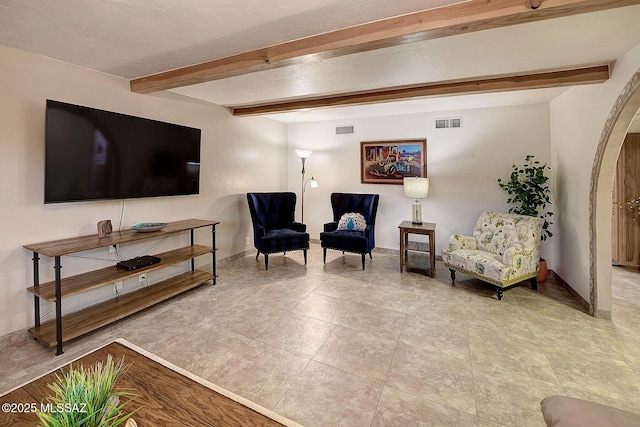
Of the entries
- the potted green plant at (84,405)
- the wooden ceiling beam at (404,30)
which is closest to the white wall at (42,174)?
the wooden ceiling beam at (404,30)

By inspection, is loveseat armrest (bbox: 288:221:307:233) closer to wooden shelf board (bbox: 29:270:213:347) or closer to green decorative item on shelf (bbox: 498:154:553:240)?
wooden shelf board (bbox: 29:270:213:347)

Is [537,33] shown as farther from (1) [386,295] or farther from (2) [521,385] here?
(1) [386,295]

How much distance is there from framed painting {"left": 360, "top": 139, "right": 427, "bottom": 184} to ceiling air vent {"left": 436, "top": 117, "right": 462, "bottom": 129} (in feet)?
1.06

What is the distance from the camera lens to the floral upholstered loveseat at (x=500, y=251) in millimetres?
3105

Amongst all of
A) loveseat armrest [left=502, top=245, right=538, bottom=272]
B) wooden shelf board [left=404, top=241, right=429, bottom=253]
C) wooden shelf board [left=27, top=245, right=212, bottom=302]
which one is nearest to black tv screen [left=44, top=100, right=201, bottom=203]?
wooden shelf board [left=27, top=245, right=212, bottom=302]

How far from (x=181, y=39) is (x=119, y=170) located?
1469mm

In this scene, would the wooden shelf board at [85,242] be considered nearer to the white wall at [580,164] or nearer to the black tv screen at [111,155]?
the black tv screen at [111,155]

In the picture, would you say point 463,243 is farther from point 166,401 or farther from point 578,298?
point 166,401

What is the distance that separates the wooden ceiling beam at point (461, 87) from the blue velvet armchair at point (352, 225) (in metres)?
1.63

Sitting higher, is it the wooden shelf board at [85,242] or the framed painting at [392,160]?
the framed painting at [392,160]

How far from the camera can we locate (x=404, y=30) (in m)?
1.79

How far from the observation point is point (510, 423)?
1.55m

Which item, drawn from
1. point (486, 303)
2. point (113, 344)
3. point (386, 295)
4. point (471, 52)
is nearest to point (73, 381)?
point (113, 344)

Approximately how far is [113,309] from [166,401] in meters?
2.03
